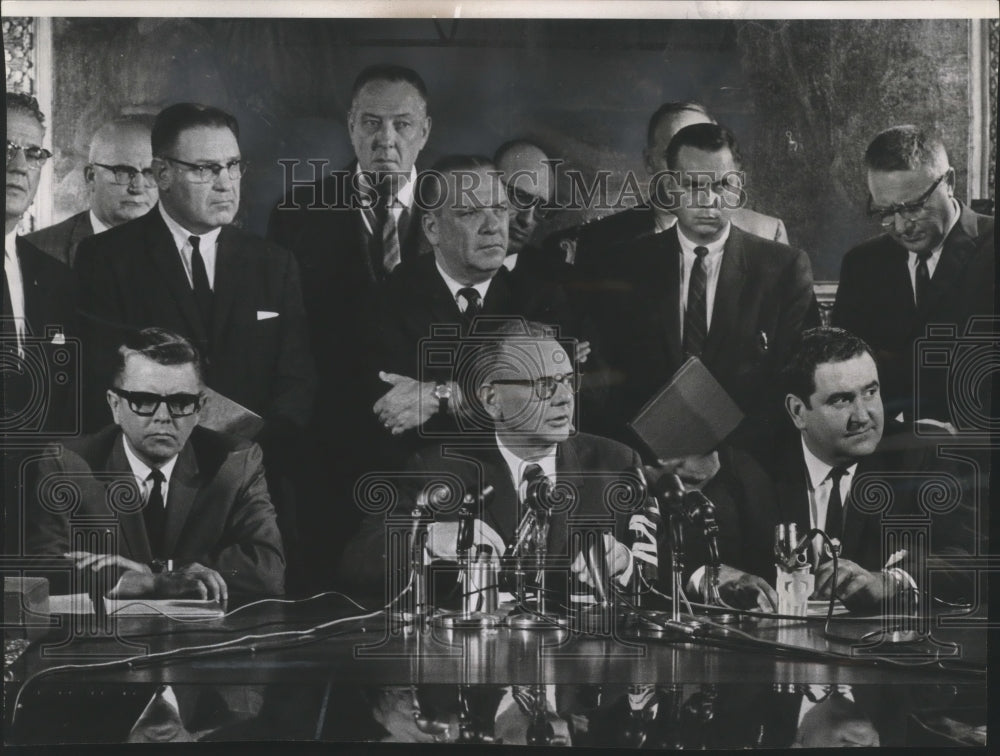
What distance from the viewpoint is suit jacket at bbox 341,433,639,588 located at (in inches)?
165

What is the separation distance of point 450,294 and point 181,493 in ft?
3.75

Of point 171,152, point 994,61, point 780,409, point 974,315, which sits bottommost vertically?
point 780,409

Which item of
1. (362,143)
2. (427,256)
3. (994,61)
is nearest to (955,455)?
(994,61)

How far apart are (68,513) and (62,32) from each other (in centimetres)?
162

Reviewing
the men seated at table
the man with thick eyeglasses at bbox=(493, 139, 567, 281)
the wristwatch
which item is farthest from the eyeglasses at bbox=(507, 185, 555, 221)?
the men seated at table

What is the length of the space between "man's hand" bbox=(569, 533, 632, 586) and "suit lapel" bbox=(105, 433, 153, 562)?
4.77 ft

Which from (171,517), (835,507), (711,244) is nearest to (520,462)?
(711,244)

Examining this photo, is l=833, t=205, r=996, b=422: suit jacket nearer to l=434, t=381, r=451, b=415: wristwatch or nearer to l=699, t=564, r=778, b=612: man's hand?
l=699, t=564, r=778, b=612: man's hand

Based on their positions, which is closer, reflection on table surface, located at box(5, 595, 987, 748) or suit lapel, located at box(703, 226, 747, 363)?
reflection on table surface, located at box(5, 595, 987, 748)

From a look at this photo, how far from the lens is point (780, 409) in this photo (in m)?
4.24

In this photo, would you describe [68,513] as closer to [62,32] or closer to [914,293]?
[62,32]

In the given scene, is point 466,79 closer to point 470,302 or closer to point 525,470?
point 470,302

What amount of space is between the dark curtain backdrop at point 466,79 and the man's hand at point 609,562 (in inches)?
43.8

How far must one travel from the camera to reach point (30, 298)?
4.16 meters
